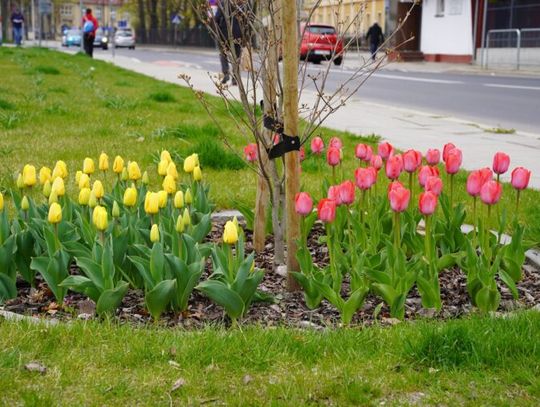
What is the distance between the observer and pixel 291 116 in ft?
13.0

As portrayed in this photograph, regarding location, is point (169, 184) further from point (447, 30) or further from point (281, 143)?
point (447, 30)

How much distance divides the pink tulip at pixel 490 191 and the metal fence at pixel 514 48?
27.7 meters

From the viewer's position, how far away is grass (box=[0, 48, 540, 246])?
21.2 ft

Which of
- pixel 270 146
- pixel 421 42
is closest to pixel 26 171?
pixel 270 146

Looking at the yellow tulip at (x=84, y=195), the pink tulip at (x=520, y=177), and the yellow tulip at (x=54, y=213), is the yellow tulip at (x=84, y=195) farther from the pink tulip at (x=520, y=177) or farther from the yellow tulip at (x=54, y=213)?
the pink tulip at (x=520, y=177)

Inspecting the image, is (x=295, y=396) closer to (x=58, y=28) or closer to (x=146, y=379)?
(x=146, y=379)

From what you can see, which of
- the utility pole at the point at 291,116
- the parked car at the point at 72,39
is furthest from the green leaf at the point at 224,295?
the parked car at the point at 72,39

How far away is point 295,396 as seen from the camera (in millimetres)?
2736

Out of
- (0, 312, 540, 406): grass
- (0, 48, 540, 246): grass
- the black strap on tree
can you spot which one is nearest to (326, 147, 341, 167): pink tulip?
the black strap on tree

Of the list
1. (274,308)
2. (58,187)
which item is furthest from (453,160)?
(58,187)

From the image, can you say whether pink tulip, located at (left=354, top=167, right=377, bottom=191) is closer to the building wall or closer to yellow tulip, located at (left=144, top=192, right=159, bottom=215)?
yellow tulip, located at (left=144, top=192, right=159, bottom=215)

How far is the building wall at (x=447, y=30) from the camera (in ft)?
129

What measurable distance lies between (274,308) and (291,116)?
34.8 inches

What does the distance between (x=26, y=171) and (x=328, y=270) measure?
61.8 inches
